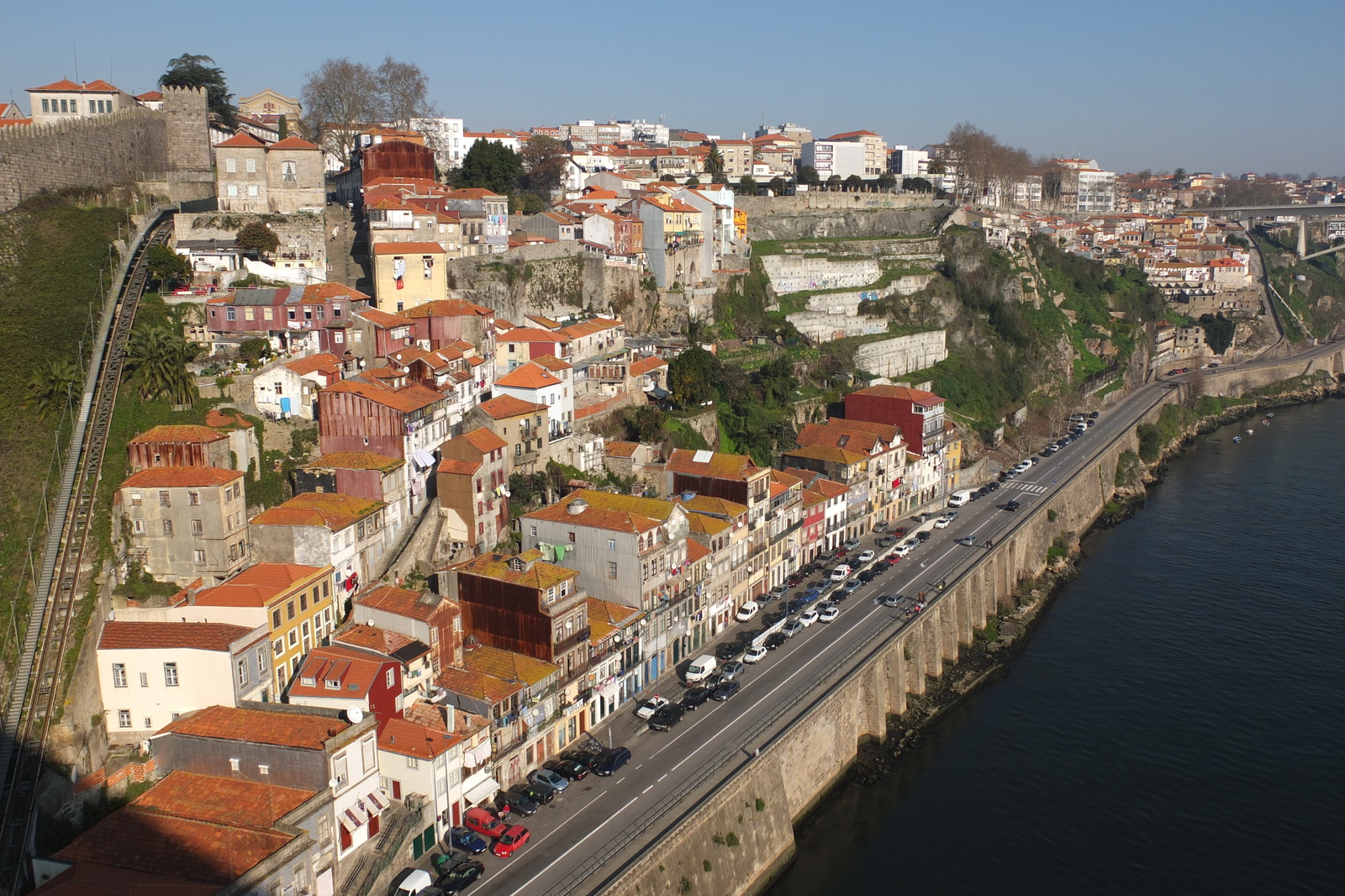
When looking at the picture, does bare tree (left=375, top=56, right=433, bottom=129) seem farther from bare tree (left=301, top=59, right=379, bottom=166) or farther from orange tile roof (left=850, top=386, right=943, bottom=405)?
orange tile roof (left=850, top=386, right=943, bottom=405)

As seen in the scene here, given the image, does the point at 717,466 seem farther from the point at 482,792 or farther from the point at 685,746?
the point at 482,792

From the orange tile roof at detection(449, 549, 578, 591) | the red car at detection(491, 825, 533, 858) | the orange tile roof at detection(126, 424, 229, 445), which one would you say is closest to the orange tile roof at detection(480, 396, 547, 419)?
the orange tile roof at detection(449, 549, 578, 591)

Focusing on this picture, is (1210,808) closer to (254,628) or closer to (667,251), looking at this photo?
(254,628)

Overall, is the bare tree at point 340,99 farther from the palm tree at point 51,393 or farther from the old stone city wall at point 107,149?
the palm tree at point 51,393

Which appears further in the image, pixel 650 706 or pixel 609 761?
pixel 650 706

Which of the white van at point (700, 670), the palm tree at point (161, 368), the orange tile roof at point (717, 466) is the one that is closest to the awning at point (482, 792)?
the white van at point (700, 670)

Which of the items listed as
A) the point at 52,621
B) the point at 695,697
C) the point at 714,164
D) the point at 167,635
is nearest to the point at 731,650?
the point at 695,697

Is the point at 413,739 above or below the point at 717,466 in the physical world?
below

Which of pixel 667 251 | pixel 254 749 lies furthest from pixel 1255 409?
pixel 254 749
